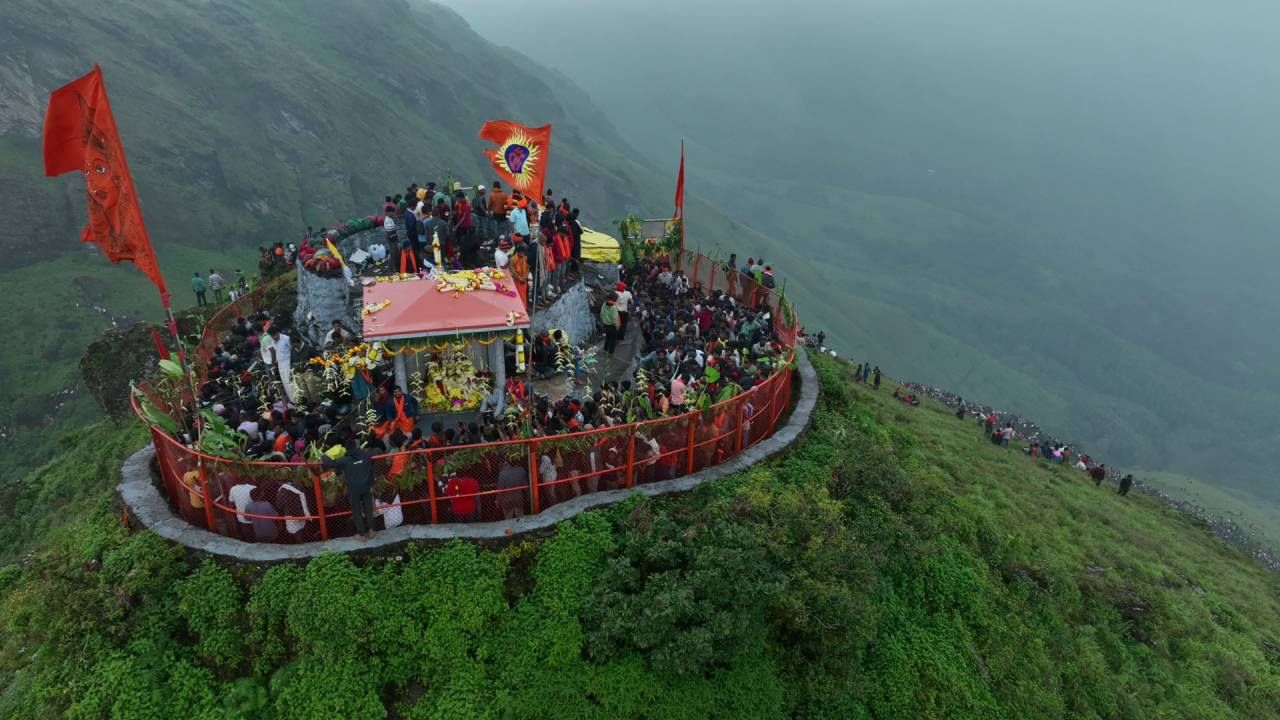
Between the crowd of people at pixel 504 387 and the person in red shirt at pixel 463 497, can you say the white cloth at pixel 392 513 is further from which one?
the person in red shirt at pixel 463 497

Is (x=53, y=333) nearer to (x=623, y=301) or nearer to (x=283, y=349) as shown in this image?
(x=283, y=349)

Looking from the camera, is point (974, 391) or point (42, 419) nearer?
point (42, 419)

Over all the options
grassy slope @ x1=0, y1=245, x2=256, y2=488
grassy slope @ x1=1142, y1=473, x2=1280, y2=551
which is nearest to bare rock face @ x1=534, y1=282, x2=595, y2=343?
grassy slope @ x1=0, y1=245, x2=256, y2=488

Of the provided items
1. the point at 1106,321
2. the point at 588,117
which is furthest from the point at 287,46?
the point at 1106,321

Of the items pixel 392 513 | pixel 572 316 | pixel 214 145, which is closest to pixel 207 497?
pixel 392 513

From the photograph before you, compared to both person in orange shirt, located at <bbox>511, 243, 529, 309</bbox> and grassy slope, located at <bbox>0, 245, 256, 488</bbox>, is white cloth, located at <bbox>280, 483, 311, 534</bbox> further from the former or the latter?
grassy slope, located at <bbox>0, 245, 256, 488</bbox>

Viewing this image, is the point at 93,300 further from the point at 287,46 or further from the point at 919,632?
the point at 287,46
